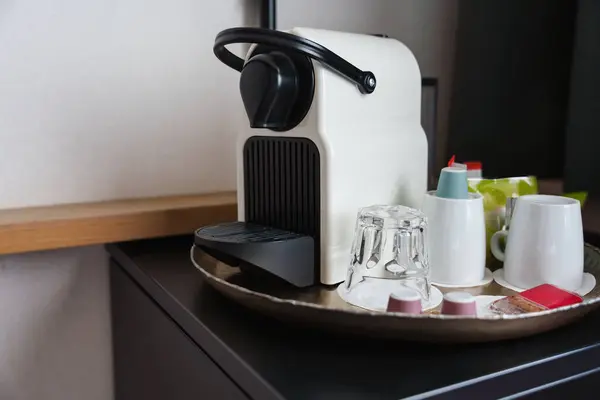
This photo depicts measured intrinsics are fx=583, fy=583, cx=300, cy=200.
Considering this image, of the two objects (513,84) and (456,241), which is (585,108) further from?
(456,241)

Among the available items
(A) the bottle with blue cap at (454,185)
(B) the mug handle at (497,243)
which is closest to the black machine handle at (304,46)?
(A) the bottle with blue cap at (454,185)

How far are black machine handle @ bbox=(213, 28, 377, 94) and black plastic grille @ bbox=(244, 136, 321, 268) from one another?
0.28 ft

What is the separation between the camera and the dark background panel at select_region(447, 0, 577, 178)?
1.15m

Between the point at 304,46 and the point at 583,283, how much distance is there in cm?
39

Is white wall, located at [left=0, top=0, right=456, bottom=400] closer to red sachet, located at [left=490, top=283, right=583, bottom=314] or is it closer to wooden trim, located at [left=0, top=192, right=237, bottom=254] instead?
wooden trim, located at [left=0, top=192, right=237, bottom=254]

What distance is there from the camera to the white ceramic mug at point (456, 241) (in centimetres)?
64

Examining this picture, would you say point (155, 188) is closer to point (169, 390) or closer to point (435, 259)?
point (169, 390)

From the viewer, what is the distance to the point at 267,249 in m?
0.59

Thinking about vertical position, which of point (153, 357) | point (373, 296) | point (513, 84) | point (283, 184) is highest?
point (513, 84)

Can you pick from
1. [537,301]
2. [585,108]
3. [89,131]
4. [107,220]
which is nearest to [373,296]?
[537,301]

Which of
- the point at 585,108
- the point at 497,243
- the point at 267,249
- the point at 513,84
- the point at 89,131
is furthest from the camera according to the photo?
the point at 513,84

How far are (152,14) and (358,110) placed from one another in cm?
41

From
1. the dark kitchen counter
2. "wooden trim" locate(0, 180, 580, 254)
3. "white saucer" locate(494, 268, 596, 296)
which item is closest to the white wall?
"wooden trim" locate(0, 180, 580, 254)

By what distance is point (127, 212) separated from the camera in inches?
31.8
